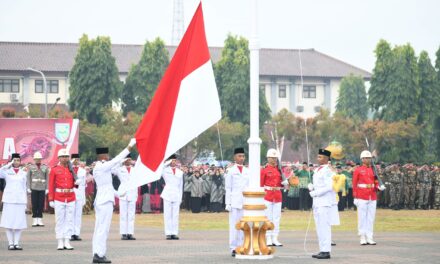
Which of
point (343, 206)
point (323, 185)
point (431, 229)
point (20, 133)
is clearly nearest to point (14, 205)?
point (323, 185)

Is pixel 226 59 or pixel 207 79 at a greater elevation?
pixel 226 59

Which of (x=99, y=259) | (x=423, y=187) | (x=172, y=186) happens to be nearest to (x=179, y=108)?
(x=99, y=259)

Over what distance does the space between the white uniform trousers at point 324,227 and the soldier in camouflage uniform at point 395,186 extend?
22.3 metres

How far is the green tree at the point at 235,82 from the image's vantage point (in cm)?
→ 8812

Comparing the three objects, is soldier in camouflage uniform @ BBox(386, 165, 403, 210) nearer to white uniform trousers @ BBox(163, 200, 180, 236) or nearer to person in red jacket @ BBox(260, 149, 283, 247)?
white uniform trousers @ BBox(163, 200, 180, 236)

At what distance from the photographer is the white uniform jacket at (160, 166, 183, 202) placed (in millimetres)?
27281

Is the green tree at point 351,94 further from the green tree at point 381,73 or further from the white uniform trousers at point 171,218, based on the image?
the white uniform trousers at point 171,218

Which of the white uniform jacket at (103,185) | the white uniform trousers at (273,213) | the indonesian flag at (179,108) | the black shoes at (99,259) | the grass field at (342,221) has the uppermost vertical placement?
the indonesian flag at (179,108)

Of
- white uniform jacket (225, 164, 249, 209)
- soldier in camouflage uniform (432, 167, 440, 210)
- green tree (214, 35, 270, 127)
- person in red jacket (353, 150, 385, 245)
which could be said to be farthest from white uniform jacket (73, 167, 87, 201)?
green tree (214, 35, 270, 127)

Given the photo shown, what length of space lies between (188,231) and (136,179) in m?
12.4

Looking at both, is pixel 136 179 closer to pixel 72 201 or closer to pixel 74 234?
pixel 72 201

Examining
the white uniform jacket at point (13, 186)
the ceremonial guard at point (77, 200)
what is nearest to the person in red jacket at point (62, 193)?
the white uniform jacket at point (13, 186)

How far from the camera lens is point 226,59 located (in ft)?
297

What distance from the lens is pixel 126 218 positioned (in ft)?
87.9
